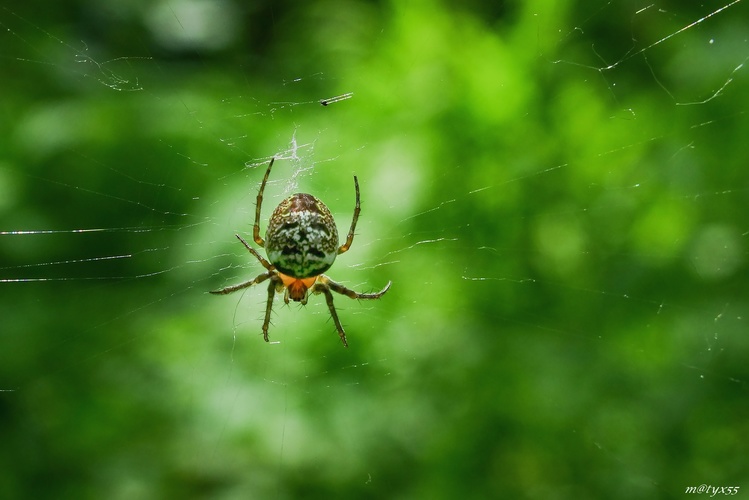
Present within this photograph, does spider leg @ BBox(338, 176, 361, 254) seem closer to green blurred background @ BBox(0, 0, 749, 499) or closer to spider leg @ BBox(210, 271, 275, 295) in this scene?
green blurred background @ BBox(0, 0, 749, 499)

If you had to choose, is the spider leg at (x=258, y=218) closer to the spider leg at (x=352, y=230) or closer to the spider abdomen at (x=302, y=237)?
the spider abdomen at (x=302, y=237)

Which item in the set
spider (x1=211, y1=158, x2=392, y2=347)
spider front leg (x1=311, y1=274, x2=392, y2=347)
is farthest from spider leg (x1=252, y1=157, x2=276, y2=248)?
spider front leg (x1=311, y1=274, x2=392, y2=347)

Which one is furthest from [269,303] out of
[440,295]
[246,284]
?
[440,295]

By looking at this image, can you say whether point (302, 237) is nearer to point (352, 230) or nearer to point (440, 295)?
point (352, 230)

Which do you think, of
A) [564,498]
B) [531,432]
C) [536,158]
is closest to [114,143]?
[536,158]

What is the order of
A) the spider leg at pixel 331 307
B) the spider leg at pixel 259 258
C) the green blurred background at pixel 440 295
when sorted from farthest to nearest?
the spider leg at pixel 259 258
the spider leg at pixel 331 307
the green blurred background at pixel 440 295

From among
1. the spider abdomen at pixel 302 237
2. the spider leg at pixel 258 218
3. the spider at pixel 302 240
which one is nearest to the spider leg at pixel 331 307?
the spider at pixel 302 240
